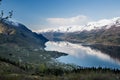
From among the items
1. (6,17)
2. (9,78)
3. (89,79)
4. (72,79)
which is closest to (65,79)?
(72,79)

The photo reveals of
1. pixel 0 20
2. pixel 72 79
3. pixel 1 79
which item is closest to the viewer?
pixel 0 20

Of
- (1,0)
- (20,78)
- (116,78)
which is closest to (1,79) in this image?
(20,78)

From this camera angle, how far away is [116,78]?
46.5 metres

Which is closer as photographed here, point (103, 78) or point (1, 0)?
point (1, 0)

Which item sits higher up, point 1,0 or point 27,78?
point 1,0

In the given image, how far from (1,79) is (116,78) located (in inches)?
853

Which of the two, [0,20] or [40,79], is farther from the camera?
[40,79]

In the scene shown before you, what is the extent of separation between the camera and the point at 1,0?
32969 mm

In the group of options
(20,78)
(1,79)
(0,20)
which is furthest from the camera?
(20,78)

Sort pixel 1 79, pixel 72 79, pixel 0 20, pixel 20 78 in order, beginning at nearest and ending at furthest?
pixel 0 20
pixel 1 79
pixel 20 78
pixel 72 79

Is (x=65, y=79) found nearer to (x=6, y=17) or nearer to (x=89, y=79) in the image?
(x=89, y=79)

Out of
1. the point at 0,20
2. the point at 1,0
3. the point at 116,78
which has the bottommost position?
the point at 116,78

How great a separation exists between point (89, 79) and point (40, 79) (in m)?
9.05

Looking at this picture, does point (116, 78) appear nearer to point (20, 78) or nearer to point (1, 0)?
point (20, 78)
